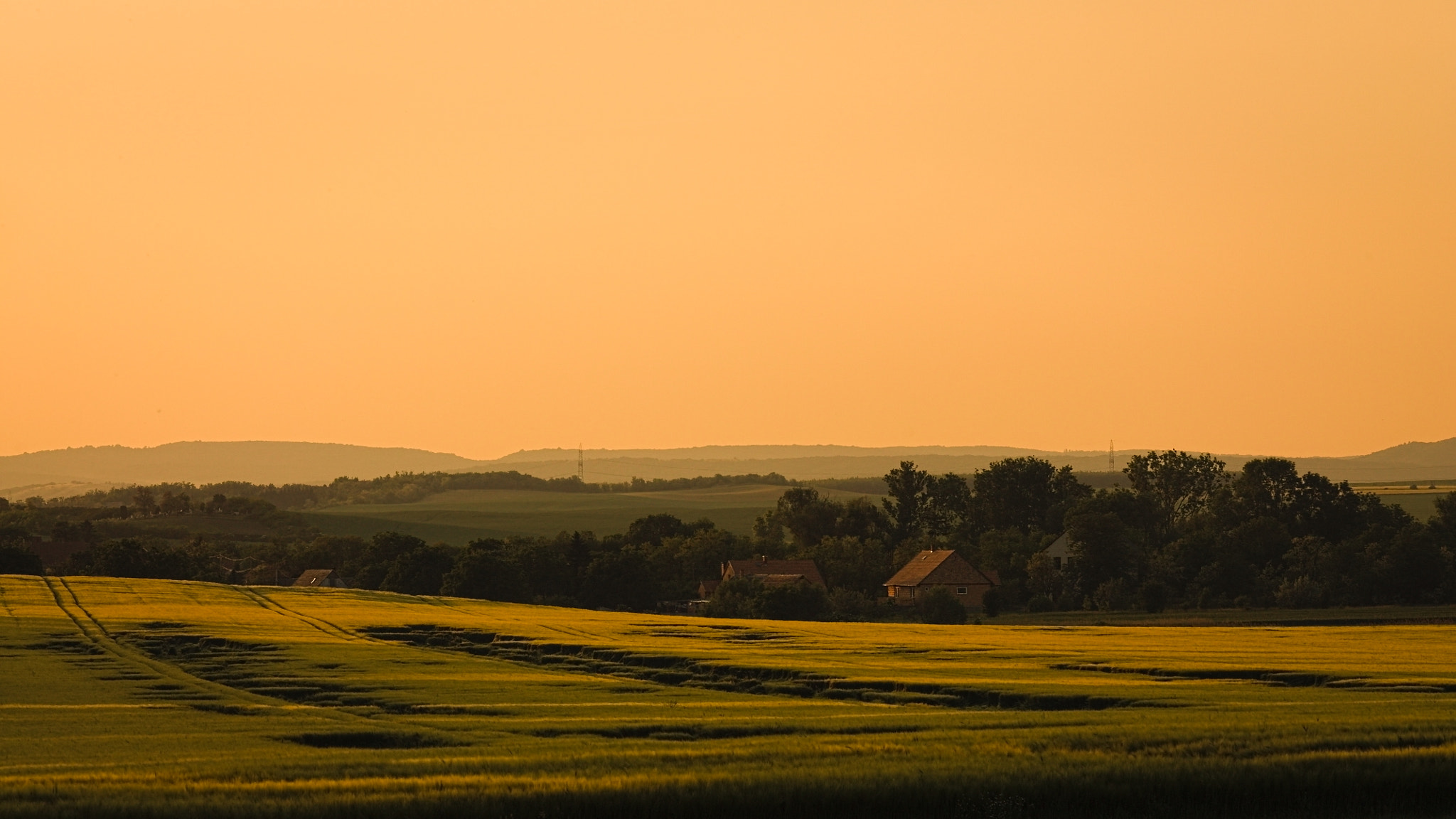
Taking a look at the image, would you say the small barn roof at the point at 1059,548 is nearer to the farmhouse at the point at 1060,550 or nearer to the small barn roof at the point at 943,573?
the farmhouse at the point at 1060,550

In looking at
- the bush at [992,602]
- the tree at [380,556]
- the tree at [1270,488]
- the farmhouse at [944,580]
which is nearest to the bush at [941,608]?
the bush at [992,602]

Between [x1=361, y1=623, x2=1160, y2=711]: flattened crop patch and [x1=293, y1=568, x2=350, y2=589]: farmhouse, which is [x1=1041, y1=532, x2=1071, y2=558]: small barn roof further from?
[x1=361, y1=623, x2=1160, y2=711]: flattened crop patch

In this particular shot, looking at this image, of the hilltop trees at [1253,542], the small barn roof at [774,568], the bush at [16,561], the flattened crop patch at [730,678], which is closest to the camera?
the flattened crop patch at [730,678]

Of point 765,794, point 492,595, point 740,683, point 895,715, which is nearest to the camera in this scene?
point 765,794

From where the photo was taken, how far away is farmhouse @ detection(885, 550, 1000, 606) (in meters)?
123

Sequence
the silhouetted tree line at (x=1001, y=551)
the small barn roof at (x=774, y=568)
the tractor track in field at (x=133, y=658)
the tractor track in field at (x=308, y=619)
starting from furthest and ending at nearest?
1. the small barn roof at (x=774, y=568)
2. the silhouetted tree line at (x=1001, y=551)
3. the tractor track in field at (x=308, y=619)
4. the tractor track in field at (x=133, y=658)

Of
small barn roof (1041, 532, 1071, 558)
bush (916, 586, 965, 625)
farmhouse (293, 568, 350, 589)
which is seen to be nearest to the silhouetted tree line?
bush (916, 586, 965, 625)

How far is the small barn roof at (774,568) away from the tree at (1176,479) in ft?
114

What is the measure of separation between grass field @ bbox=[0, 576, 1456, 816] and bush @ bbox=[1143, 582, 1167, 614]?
155 feet

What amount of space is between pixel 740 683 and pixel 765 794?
81.5ft

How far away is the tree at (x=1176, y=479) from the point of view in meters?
147

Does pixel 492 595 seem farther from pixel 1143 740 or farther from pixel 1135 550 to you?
pixel 1143 740

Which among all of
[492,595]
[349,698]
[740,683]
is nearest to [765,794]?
[349,698]

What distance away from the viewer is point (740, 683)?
47406 mm
